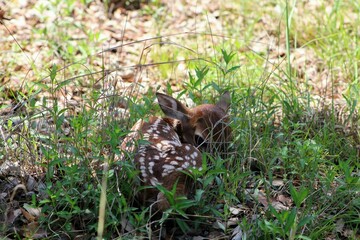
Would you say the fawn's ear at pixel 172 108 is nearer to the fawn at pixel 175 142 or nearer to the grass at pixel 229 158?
the fawn at pixel 175 142

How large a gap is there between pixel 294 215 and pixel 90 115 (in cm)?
180

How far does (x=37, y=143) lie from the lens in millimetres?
5000

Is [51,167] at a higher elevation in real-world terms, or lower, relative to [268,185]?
higher

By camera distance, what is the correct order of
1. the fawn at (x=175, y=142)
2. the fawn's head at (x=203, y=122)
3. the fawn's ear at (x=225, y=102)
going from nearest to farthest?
the fawn at (x=175, y=142)
the fawn's head at (x=203, y=122)
the fawn's ear at (x=225, y=102)

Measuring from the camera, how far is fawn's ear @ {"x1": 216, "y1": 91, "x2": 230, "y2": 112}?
528cm

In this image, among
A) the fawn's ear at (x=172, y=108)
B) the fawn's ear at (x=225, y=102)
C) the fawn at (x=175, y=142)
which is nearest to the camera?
the fawn at (x=175, y=142)

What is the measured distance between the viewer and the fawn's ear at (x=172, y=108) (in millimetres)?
5106

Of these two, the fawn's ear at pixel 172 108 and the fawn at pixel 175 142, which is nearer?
the fawn at pixel 175 142

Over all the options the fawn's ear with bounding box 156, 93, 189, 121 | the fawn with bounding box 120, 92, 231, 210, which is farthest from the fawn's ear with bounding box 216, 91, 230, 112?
the fawn's ear with bounding box 156, 93, 189, 121

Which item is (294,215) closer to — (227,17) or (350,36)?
(350,36)

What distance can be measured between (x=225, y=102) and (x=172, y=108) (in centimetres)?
45

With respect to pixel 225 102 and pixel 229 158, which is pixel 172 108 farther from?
pixel 229 158

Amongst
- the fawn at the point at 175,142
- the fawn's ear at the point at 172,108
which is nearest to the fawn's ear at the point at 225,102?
the fawn at the point at 175,142

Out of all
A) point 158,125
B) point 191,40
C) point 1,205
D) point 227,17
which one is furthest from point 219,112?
point 227,17
